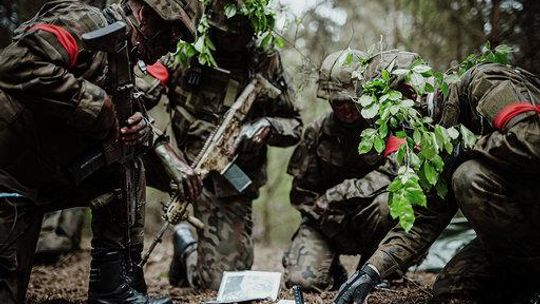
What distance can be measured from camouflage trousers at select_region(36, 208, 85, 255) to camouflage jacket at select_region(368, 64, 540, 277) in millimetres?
4189

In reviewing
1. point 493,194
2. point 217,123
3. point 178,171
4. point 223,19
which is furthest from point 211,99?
point 493,194

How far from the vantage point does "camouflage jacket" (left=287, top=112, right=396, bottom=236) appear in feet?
16.0

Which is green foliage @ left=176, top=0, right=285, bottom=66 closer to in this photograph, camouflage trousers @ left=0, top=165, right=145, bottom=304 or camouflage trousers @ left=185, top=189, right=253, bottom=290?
camouflage trousers @ left=185, top=189, right=253, bottom=290

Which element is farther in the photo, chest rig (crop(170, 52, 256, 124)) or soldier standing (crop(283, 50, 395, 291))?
chest rig (crop(170, 52, 256, 124))

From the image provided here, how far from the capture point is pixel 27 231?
3182 mm

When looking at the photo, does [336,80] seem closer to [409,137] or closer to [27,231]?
[409,137]

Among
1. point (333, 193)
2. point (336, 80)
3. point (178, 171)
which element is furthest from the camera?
point (333, 193)

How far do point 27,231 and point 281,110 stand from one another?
289 centimetres

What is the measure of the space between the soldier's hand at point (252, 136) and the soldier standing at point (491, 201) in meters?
1.37

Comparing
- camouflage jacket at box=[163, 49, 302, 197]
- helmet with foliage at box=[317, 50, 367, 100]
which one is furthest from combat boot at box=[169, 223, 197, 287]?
helmet with foliage at box=[317, 50, 367, 100]

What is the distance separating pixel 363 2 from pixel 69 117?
743 cm

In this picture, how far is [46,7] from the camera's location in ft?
10.4

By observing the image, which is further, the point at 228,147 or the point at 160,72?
the point at 160,72

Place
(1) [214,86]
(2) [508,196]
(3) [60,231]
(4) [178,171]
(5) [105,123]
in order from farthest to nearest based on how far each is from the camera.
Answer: (3) [60,231], (1) [214,86], (4) [178,171], (2) [508,196], (5) [105,123]
